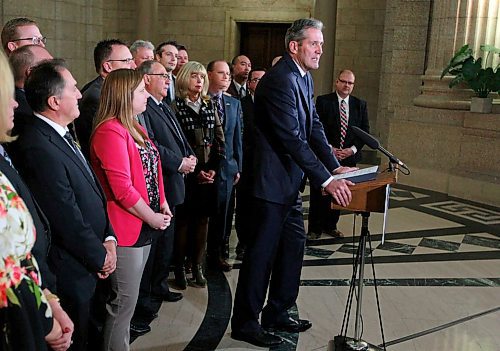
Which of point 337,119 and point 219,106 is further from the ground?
point 219,106

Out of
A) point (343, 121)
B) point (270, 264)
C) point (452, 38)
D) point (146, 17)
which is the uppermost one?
point (146, 17)

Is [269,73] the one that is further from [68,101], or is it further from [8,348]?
[8,348]

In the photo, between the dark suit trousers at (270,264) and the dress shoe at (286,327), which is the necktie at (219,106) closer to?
the dark suit trousers at (270,264)

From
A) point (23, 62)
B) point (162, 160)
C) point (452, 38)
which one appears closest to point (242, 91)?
point (162, 160)

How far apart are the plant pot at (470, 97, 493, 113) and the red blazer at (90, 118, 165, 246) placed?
582 cm

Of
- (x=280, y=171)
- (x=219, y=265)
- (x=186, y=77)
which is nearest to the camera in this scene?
(x=280, y=171)

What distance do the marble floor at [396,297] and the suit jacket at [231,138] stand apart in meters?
0.78

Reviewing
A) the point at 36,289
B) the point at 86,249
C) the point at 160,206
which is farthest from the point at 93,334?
the point at 36,289

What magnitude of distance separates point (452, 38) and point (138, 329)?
633 cm

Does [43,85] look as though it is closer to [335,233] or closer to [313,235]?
[313,235]

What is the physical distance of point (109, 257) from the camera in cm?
248

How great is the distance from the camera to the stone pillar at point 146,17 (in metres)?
12.1

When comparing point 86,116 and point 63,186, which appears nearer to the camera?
point 63,186

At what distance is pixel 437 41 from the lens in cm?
840
